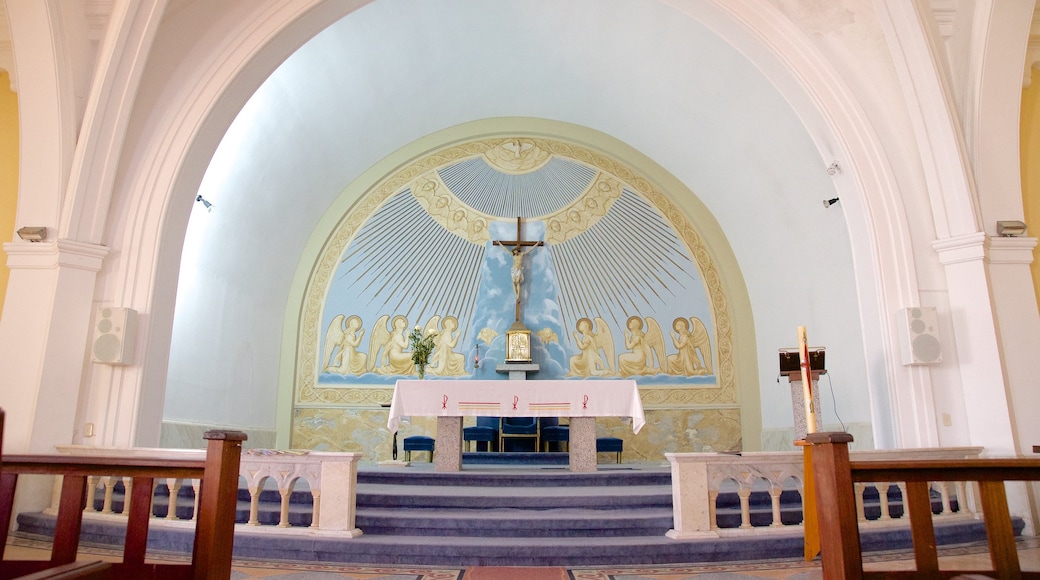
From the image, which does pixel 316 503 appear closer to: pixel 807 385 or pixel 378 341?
pixel 807 385

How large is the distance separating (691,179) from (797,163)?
6.96 ft

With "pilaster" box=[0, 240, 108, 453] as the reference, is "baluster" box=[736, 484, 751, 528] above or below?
below

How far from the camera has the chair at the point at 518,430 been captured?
28.8 feet

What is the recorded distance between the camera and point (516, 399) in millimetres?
6520

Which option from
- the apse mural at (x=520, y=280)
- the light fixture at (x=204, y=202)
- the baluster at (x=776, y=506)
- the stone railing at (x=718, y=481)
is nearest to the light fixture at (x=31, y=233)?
the light fixture at (x=204, y=202)

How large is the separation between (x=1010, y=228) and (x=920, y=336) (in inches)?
48.9

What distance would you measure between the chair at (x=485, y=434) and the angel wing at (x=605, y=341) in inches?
71.2

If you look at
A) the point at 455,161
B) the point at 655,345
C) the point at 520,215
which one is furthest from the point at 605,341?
the point at 455,161

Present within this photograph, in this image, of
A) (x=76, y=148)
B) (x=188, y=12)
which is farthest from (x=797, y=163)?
(x=76, y=148)

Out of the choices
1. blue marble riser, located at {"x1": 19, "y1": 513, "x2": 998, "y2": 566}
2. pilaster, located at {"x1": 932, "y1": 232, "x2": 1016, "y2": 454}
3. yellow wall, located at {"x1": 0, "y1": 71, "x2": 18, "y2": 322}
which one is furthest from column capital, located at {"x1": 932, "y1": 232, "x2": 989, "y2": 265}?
yellow wall, located at {"x1": 0, "y1": 71, "x2": 18, "y2": 322}

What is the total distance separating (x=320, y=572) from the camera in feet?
13.4

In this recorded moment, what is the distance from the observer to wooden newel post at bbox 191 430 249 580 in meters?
2.41

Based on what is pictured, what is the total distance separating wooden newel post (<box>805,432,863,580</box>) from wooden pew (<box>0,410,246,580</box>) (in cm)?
217

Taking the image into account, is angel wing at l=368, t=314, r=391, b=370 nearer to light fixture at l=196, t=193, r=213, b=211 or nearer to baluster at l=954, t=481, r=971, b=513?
light fixture at l=196, t=193, r=213, b=211
